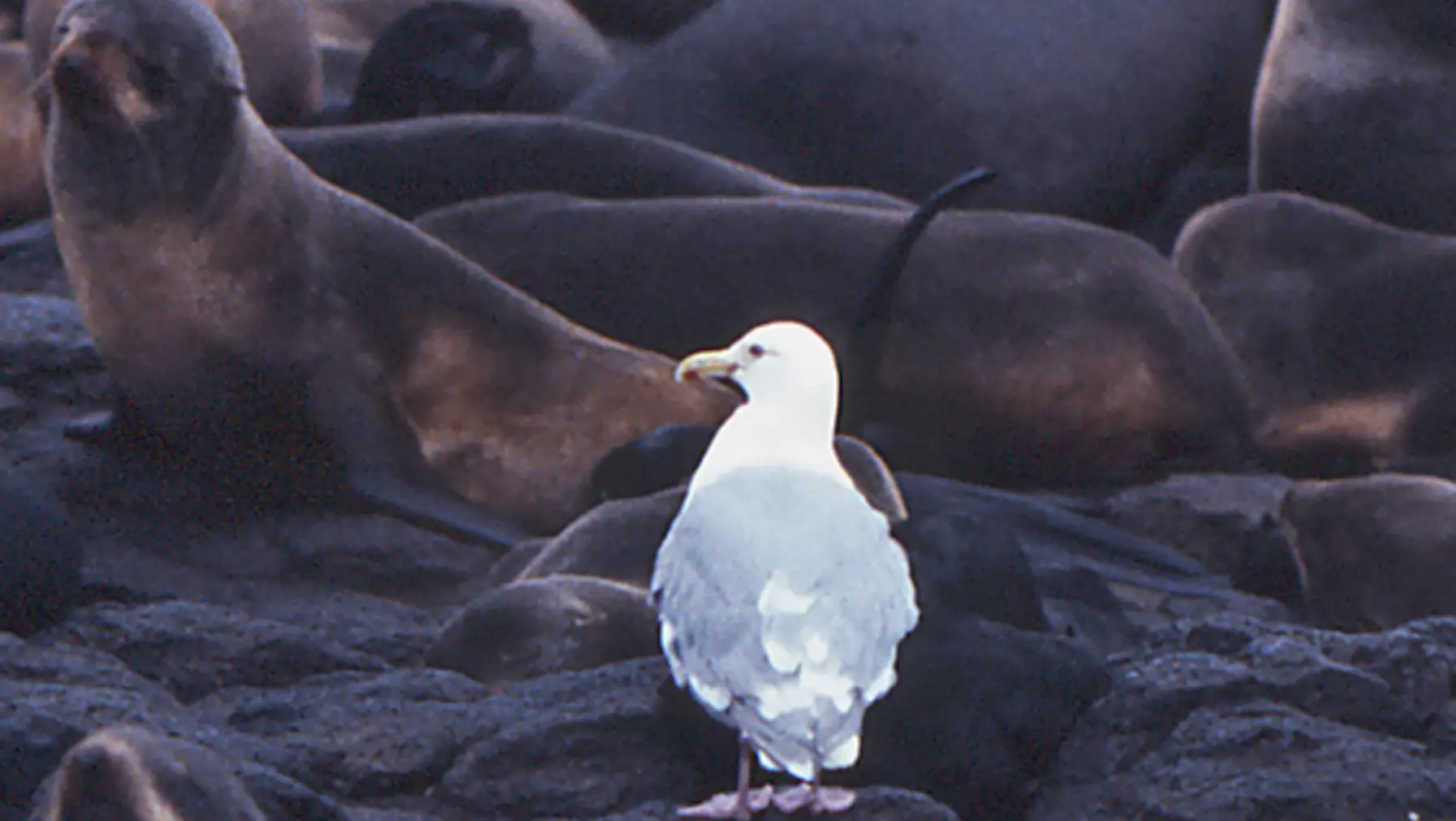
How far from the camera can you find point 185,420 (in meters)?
5.05

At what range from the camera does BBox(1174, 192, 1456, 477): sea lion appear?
20.4ft

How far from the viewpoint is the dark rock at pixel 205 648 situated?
3.52 m

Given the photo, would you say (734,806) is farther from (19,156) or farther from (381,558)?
(19,156)

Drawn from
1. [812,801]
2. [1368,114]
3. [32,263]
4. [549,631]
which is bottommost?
[32,263]

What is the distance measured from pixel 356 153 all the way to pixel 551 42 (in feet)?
7.56

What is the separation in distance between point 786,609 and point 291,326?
10.0 feet

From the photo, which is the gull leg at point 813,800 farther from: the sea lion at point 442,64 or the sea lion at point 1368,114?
the sea lion at point 1368,114

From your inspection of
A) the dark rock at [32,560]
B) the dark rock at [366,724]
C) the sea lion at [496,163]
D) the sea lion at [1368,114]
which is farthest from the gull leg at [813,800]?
the sea lion at [1368,114]

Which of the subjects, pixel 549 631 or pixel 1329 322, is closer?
pixel 549 631

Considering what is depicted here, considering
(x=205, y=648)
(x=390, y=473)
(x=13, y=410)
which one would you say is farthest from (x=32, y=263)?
(x=205, y=648)

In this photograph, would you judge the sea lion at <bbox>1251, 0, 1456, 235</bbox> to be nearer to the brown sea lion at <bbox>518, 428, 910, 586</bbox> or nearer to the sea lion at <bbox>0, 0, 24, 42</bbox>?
the brown sea lion at <bbox>518, 428, 910, 586</bbox>

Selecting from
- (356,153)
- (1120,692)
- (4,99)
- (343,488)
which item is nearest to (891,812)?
(1120,692)

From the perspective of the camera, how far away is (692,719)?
2.87 m

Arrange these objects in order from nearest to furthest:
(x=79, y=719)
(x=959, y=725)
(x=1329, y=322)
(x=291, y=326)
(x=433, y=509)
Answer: (x=79, y=719) → (x=959, y=725) → (x=433, y=509) → (x=291, y=326) → (x=1329, y=322)
